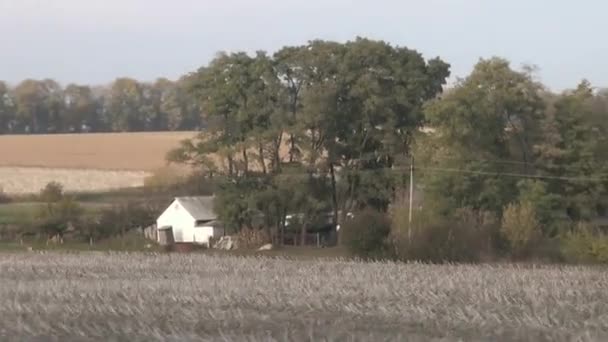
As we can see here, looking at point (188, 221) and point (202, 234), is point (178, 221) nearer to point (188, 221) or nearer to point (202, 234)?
point (188, 221)

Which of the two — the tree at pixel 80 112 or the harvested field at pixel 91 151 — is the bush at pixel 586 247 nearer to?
the harvested field at pixel 91 151

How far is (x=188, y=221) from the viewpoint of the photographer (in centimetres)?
7962

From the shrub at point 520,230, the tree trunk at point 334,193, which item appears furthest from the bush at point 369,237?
the tree trunk at point 334,193

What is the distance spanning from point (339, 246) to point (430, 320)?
4736cm

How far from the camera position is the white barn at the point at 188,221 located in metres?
79.1

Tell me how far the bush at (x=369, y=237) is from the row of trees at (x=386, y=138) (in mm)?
3534

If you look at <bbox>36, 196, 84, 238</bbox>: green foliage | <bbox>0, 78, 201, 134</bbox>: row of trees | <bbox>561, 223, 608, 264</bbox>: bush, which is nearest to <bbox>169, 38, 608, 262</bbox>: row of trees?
<bbox>561, 223, 608, 264</bbox>: bush

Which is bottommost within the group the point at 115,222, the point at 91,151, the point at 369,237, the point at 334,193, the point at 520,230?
the point at 115,222

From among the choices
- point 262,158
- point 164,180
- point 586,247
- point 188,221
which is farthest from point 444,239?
point 164,180

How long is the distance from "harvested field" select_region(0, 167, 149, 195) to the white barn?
1899cm

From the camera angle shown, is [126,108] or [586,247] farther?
[126,108]

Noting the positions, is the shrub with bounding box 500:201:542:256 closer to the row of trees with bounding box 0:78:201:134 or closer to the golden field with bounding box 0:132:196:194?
the golden field with bounding box 0:132:196:194

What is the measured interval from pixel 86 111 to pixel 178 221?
77568mm

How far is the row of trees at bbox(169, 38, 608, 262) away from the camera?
2657 inches
